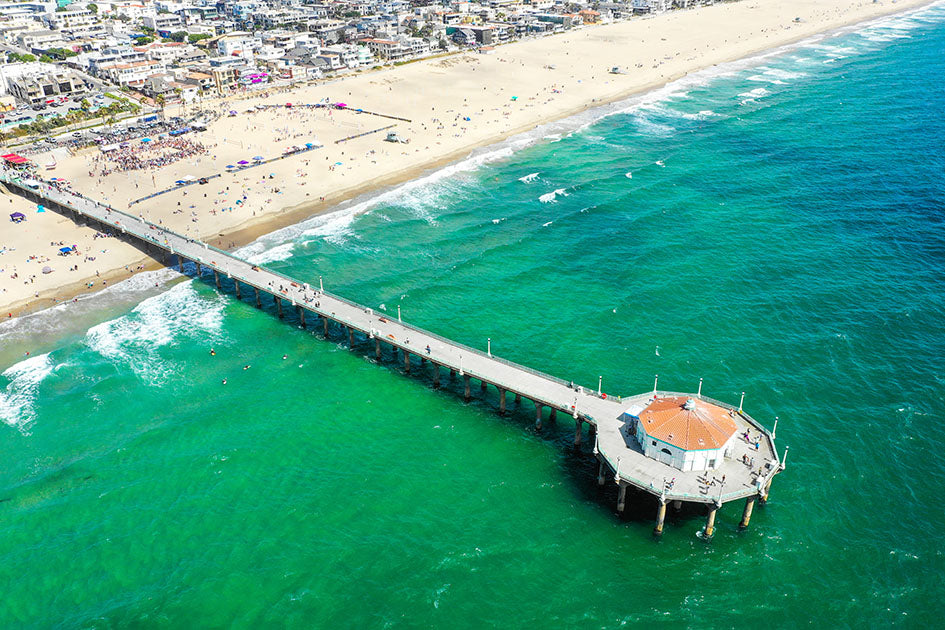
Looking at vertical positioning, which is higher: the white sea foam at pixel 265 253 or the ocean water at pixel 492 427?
the white sea foam at pixel 265 253

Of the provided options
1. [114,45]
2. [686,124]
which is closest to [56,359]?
[686,124]

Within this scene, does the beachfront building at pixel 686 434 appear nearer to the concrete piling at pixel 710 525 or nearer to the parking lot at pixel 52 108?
the concrete piling at pixel 710 525

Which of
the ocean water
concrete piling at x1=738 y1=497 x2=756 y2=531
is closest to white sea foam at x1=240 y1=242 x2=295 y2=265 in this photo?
the ocean water

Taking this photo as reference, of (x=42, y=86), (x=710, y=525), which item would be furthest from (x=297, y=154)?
(x=710, y=525)

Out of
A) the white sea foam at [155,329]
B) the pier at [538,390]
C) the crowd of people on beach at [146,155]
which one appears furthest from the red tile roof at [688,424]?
the crowd of people on beach at [146,155]

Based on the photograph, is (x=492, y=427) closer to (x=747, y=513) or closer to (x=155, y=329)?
(x=747, y=513)

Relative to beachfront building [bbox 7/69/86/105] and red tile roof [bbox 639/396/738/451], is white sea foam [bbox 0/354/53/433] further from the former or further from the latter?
beachfront building [bbox 7/69/86/105]
